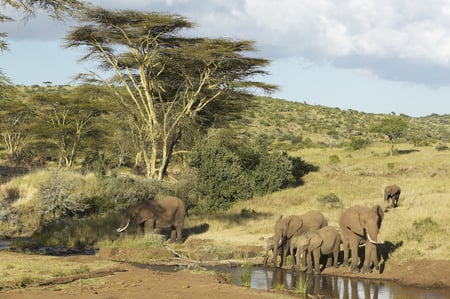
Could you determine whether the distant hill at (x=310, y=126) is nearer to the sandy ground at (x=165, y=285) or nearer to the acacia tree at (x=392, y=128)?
the acacia tree at (x=392, y=128)

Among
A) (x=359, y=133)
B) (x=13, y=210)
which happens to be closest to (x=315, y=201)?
(x=13, y=210)

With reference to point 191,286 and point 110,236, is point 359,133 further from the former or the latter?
point 191,286

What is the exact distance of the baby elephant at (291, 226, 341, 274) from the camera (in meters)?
17.4

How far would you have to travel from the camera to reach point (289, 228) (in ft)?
62.3

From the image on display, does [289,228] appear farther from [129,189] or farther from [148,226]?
[129,189]

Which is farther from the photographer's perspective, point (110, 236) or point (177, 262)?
point (110, 236)

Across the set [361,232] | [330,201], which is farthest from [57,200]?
[361,232]

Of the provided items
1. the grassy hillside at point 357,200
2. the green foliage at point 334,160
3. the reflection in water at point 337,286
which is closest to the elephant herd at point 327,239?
the reflection in water at point 337,286

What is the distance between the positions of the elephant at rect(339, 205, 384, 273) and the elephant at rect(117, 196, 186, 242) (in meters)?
6.34

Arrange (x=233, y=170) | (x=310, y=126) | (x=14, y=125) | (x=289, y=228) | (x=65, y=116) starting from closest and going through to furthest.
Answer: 1. (x=289, y=228)
2. (x=233, y=170)
3. (x=65, y=116)
4. (x=14, y=125)
5. (x=310, y=126)

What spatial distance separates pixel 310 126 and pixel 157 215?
7097 centimetres

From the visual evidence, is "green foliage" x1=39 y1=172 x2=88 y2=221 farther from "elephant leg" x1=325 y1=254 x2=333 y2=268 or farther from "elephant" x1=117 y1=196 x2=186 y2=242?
"elephant leg" x1=325 y1=254 x2=333 y2=268

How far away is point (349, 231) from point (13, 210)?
1437cm

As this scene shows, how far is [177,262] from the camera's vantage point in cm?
1875
